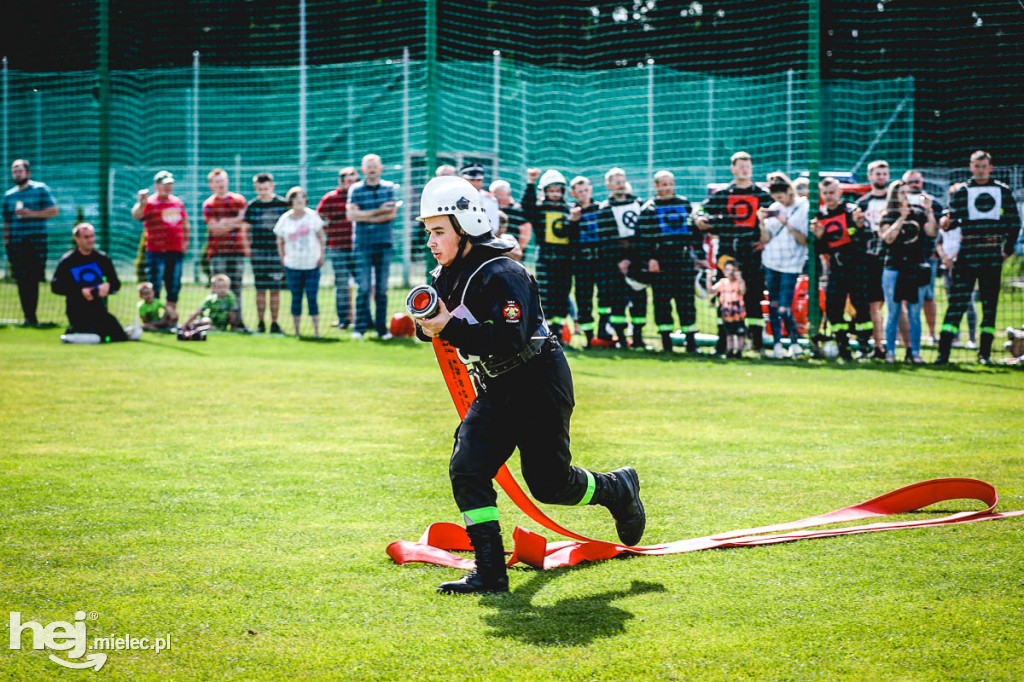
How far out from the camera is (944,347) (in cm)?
1257

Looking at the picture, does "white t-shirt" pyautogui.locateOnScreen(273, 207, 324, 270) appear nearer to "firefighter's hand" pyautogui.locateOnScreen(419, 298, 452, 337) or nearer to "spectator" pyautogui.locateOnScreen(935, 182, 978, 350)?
"spectator" pyautogui.locateOnScreen(935, 182, 978, 350)

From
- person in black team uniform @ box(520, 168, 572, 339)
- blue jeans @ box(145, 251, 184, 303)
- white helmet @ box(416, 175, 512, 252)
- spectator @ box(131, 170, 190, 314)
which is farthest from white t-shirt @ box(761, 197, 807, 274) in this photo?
white helmet @ box(416, 175, 512, 252)

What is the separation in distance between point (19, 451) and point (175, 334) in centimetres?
861

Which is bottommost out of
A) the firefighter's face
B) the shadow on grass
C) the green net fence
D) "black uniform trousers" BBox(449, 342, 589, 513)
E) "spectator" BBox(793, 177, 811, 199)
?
the shadow on grass

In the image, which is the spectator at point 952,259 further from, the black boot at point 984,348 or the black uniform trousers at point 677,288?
the black uniform trousers at point 677,288

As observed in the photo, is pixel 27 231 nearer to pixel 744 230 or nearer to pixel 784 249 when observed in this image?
pixel 744 230

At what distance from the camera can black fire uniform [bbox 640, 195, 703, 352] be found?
13508 mm

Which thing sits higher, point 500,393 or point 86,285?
point 86,285

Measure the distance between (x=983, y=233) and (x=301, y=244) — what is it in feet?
27.1

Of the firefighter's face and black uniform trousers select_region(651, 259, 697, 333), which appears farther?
black uniform trousers select_region(651, 259, 697, 333)

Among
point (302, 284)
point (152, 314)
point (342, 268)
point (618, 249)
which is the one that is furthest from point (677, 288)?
point (152, 314)

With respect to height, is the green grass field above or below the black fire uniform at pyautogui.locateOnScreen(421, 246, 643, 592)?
below

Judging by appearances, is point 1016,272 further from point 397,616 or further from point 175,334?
point 397,616

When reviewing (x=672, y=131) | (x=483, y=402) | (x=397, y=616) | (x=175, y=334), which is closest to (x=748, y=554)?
(x=483, y=402)
